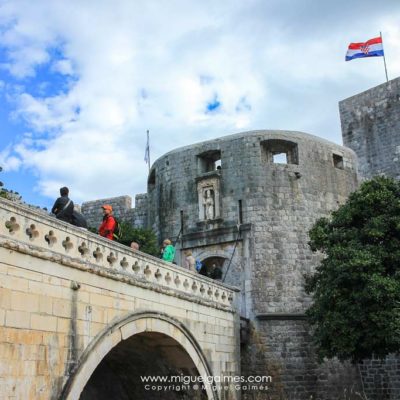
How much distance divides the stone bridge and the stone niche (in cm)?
379

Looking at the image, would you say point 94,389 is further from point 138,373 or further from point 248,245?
point 248,245

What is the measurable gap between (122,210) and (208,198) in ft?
20.6

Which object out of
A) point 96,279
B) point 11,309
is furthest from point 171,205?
point 11,309

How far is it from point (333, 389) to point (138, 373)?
5811mm

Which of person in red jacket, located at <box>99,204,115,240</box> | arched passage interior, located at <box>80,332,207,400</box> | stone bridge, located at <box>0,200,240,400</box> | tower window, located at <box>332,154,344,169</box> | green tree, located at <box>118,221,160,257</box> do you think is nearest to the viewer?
stone bridge, located at <box>0,200,240,400</box>

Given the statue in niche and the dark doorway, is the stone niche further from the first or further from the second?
the dark doorway

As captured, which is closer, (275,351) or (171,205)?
(275,351)

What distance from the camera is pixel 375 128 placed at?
971 inches

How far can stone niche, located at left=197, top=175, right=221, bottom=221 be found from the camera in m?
18.3

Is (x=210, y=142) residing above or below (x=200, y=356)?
above

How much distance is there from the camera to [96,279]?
9.82 metres

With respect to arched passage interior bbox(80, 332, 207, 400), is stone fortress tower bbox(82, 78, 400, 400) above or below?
above

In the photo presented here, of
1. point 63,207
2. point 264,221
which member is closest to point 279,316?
point 264,221

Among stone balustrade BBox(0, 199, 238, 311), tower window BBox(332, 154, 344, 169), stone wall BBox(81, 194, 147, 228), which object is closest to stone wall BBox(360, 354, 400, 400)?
tower window BBox(332, 154, 344, 169)
